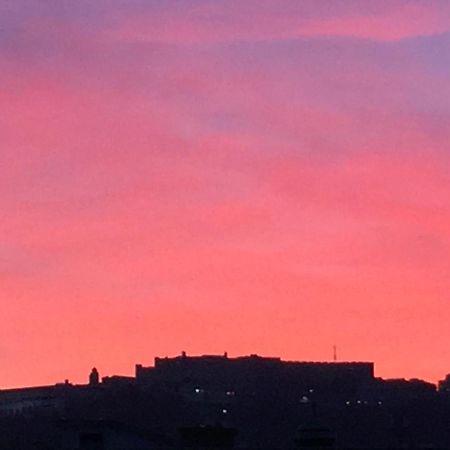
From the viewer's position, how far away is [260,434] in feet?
292

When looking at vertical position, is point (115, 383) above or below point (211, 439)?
above

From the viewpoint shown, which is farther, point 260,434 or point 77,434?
point 260,434

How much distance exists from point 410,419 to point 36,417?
1624 centimetres

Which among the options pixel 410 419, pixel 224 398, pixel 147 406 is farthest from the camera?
pixel 224 398

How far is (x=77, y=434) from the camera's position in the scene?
6500cm

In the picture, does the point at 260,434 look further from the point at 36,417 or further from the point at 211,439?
the point at 211,439

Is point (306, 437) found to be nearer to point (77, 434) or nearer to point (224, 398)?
point (77, 434)

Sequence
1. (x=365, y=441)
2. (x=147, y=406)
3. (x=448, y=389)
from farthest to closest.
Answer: (x=448, y=389), (x=147, y=406), (x=365, y=441)

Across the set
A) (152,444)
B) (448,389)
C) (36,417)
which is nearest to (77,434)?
(152,444)

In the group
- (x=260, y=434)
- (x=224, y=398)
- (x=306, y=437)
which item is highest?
(x=224, y=398)

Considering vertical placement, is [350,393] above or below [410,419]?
above

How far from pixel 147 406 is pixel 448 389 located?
29.6 metres

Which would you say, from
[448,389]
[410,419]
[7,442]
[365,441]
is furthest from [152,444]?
[448,389]

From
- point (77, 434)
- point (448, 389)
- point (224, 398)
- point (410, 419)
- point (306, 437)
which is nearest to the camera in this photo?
point (306, 437)
